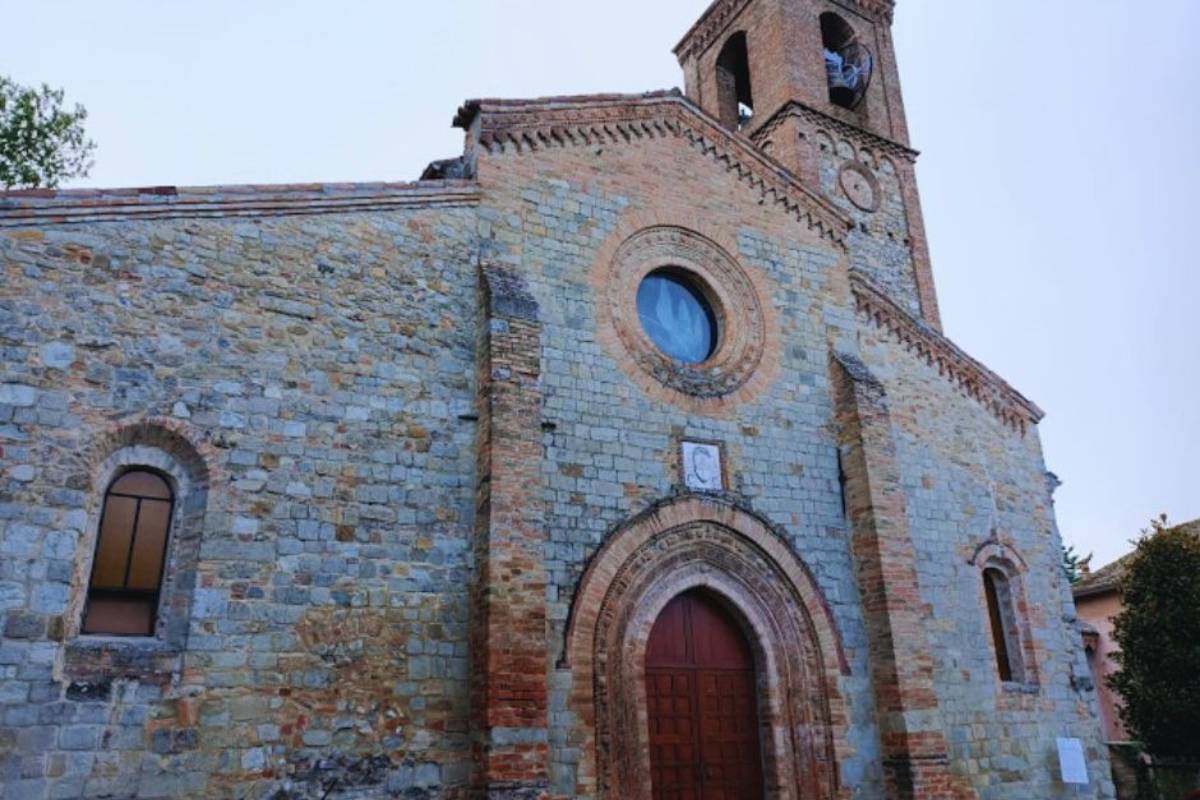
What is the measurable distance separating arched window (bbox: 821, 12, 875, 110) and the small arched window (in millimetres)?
15103

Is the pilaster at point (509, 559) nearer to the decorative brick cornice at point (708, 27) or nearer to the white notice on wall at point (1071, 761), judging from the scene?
the white notice on wall at point (1071, 761)

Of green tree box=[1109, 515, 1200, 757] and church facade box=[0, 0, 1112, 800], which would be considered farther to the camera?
green tree box=[1109, 515, 1200, 757]

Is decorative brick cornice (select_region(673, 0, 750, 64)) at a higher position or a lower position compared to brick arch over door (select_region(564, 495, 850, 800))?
higher

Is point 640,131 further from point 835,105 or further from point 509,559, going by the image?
point 835,105

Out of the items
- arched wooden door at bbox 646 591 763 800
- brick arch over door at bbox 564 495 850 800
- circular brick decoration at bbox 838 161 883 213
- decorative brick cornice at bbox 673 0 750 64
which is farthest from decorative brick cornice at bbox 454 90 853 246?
decorative brick cornice at bbox 673 0 750 64

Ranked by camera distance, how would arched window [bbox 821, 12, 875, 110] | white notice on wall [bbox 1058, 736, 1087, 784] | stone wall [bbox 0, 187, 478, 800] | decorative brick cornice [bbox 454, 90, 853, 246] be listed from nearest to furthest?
stone wall [bbox 0, 187, 478, 800]
decorative brick cornice [bbox 454, 90, 853, 246]
white notice on wall [bbox 1058, 736, 1087, 784]
arched window [bbox 821, 12, 875, 110]

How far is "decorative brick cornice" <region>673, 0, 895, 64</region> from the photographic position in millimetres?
19062

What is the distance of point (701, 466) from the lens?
415 inches

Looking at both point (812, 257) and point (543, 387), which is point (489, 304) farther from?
point (812, 257)

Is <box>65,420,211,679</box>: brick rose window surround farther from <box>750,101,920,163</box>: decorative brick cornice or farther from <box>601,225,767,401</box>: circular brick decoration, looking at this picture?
<box>750,101,920,163</box>: decorative brick cornice

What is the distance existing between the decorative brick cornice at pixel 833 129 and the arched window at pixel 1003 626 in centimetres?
875

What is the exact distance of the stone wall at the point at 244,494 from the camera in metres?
6.99

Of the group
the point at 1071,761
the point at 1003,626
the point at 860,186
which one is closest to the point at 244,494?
the point at 1003,626

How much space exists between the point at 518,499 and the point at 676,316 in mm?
3897
